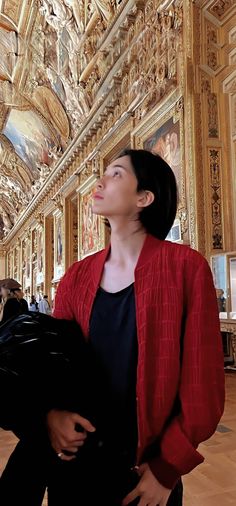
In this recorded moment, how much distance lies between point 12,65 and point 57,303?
21935 mm

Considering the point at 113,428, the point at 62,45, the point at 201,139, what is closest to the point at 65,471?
the point at 113,428

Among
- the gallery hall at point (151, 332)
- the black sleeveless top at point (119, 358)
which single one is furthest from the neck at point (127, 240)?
the black sleeveless top at point (119, 358)

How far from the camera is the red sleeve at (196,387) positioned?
1249 millimetres

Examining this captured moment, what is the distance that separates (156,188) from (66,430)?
2.83 feet

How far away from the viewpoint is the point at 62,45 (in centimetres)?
1666

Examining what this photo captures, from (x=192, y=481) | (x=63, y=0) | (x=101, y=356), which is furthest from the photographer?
(x=63, y=0)

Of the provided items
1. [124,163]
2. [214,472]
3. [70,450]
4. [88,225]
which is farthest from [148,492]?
[88,225]

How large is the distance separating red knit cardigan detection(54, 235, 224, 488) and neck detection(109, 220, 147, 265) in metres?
0.16

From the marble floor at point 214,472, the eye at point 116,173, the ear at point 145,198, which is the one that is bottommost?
the marble floor at point 214,472

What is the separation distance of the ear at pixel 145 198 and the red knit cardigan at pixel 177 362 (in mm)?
243

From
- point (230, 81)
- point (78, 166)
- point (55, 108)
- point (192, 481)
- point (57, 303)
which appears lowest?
point (192, 481)

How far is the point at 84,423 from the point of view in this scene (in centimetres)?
124

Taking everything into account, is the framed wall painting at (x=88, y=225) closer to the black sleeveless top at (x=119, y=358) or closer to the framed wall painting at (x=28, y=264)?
the black sleeveless top at (x=119, y=358)

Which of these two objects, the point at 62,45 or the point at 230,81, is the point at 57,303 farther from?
the point at 62,45
